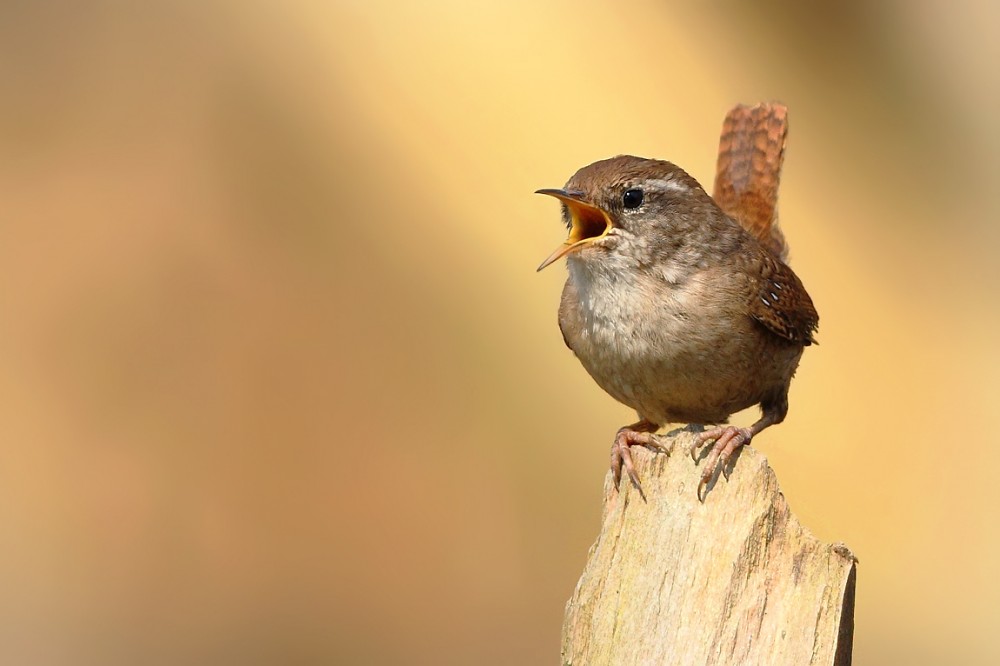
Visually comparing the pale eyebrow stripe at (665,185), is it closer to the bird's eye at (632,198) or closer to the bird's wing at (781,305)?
the bird's eye at (632,198)

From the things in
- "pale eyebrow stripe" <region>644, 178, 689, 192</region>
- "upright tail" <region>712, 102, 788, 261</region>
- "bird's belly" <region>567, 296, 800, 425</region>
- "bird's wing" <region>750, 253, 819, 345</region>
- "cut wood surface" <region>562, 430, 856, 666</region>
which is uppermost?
"upright tail" <region>712, 102, 788, 261</region>

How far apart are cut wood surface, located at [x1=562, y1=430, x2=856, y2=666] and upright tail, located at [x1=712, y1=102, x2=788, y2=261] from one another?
1.94m

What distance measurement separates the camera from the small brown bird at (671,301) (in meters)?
3.07

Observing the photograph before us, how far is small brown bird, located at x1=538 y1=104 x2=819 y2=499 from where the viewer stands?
307 centimetres

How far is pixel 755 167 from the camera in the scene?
4027mm

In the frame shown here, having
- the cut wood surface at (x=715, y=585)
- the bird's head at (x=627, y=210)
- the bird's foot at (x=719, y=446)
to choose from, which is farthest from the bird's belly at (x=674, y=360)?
the cut wood surface at (x=715, y=585)

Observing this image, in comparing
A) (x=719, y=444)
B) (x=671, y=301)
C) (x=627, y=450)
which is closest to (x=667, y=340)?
(x=671, y=301)

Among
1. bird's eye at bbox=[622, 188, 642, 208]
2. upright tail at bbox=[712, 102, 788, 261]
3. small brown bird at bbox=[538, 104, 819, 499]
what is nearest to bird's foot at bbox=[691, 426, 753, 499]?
small brown bird at bbox=[538, 104, 819, 499]

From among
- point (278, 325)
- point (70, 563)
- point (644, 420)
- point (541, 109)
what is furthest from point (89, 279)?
point (644, 420)

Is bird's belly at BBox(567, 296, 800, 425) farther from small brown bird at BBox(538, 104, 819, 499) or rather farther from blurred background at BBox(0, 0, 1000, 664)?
blurred background at BBox(0, 0, 1000, 664)

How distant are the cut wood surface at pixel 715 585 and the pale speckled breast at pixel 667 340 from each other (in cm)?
82

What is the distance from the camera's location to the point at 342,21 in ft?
21.0

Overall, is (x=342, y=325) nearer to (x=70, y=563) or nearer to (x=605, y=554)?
(x=70, y=563)

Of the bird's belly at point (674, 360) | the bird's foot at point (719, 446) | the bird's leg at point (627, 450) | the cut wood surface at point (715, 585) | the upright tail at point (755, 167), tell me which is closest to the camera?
the cut wood surface at point (715, 585)
